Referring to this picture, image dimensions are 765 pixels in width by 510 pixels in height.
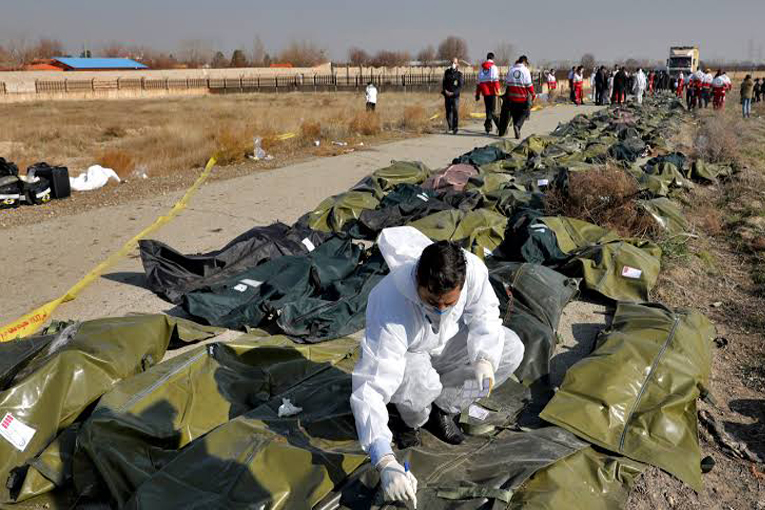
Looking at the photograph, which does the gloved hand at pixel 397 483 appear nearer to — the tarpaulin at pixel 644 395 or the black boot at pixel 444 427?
the black boot at pixel 444 427

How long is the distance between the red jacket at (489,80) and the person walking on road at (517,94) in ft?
2.12

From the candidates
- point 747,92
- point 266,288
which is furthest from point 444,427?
point 747,92

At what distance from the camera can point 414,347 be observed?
2836 millimetres

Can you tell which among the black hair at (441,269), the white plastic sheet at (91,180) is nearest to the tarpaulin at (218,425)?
the black hair at (441,269)

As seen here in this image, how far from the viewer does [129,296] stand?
541 centimetres

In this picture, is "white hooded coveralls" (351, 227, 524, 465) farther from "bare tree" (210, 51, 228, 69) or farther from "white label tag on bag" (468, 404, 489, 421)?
"bare tree" (210, 51, 228, 69)

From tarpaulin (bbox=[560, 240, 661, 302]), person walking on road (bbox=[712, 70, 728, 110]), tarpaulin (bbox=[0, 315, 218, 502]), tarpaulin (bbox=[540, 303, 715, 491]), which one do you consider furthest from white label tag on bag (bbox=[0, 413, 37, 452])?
person walking on road (bbox=[712, 70, 728, 110])

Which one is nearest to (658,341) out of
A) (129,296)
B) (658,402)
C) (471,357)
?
(658,402)

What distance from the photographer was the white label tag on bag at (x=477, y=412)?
3.32m

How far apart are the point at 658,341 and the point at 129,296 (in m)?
4.12

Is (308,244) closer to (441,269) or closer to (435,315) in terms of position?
(435,315)

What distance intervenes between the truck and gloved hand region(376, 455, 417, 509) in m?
36.5

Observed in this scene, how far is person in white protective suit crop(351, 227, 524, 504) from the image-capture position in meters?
2.44

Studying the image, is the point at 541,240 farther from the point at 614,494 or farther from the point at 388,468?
the point at 388,468
